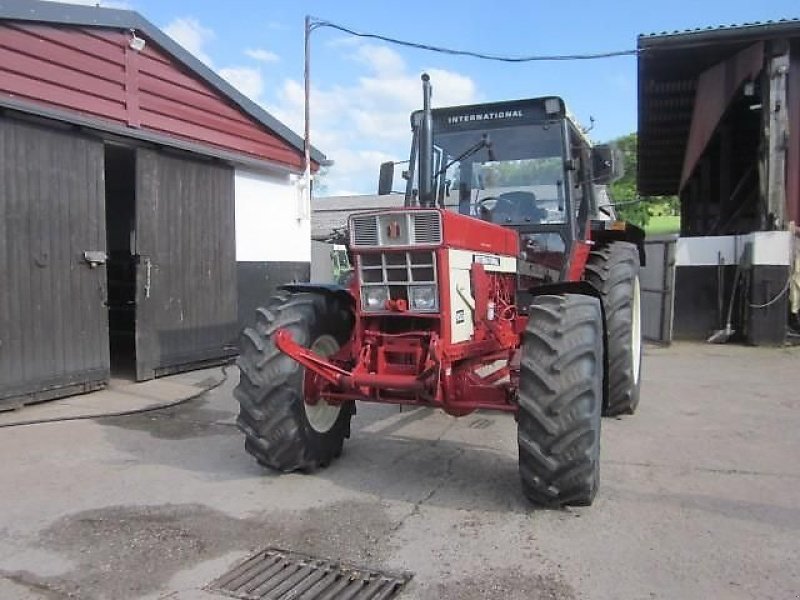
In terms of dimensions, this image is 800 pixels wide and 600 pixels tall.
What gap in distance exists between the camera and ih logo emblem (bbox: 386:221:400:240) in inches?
159

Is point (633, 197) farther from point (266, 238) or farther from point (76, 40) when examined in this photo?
point (76, 40)

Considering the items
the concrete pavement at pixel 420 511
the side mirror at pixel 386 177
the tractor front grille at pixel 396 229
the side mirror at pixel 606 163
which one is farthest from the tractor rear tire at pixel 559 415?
the side mirror at pixel 386 177

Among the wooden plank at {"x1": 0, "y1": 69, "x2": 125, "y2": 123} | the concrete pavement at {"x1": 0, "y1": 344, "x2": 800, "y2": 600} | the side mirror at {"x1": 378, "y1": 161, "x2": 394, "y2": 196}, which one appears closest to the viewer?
the concrete pavement at {"x1": 0, "y1": 344, "x2": 800, "y2": 600}

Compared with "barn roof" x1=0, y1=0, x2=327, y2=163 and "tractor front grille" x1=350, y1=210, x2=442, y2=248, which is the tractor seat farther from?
"barn roof" x1=0, y1=0, x2=327, y2=163

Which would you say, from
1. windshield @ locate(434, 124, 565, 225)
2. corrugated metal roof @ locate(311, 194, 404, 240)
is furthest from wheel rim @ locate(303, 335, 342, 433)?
corrugated metal roof @ locate(311, 194, 404, 240)

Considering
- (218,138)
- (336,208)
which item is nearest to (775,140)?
(218,138)

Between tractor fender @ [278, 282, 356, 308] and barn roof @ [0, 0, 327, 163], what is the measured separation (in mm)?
3939

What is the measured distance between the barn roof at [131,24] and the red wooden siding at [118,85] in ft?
0.26

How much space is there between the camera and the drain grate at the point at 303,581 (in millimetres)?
2932

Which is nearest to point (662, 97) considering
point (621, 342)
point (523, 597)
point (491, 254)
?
point (621, 342)

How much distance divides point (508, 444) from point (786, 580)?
2.37m

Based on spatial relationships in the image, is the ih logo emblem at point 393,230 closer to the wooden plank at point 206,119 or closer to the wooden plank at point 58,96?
the wooden plank at point 58,96

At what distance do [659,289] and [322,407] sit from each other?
26.6ft

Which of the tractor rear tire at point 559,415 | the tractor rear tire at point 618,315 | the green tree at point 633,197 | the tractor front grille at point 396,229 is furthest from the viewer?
the green tree at point 633,197
